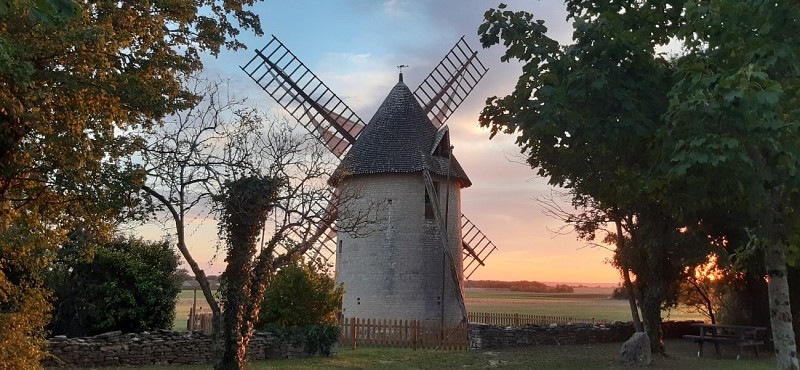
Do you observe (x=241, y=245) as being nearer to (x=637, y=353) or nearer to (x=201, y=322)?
(x=201, y=322)

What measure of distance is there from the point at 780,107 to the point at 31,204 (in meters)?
12.4

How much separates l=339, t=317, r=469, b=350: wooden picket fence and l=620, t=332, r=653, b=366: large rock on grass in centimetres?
565

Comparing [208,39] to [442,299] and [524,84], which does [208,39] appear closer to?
[524,84]

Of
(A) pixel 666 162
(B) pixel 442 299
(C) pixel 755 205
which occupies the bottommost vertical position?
(B) pixel 442 299

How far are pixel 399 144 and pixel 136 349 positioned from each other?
12.7m

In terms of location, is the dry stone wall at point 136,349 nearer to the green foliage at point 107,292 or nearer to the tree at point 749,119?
the green foliage at point 107,292

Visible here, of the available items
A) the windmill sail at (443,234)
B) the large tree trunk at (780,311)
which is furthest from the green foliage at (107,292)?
the large tree trunk at (780,311)

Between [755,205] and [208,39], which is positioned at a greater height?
[208,39]

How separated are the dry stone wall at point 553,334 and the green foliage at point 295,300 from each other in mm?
5461

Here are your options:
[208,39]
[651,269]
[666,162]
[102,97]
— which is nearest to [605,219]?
[651,269]

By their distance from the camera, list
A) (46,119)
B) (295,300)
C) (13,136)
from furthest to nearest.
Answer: (295,300)
(13,136)
(46,119)

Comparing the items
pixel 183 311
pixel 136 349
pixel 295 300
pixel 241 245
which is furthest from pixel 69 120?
pixel 183 311

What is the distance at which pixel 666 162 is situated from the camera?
1003 centimetres

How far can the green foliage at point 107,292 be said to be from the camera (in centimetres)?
1645
